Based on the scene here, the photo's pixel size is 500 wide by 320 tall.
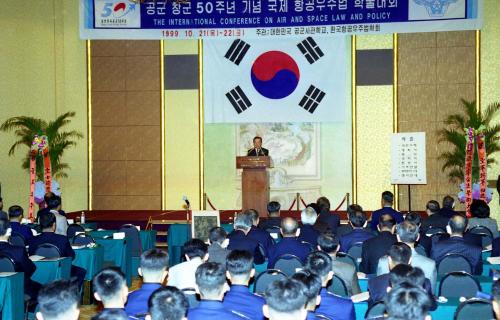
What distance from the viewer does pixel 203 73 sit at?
14.2 metres

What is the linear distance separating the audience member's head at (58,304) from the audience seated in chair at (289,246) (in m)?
3.34

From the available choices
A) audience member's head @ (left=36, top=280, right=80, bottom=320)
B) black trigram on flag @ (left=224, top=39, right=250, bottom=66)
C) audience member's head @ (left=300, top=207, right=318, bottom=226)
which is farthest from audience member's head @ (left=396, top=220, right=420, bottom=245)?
black trigram on flag @ (left=224, top=39, right=250, bottom=66)

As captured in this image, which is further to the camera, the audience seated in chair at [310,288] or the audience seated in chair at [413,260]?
the audience seated in chair at [413,260]

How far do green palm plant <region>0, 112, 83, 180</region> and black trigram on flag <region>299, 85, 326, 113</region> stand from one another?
441 cm

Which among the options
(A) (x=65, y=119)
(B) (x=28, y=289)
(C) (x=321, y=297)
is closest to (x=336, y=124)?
(A) (x=65, y=119)

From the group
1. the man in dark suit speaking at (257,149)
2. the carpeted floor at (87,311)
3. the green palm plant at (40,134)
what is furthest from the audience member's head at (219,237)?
the green palm plant at (40,134)

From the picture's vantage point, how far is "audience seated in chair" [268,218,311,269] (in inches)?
257

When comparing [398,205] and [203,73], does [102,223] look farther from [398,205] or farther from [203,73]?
[398,205]

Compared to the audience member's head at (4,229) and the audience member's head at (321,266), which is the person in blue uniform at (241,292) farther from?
the audience member's head at (4,229)

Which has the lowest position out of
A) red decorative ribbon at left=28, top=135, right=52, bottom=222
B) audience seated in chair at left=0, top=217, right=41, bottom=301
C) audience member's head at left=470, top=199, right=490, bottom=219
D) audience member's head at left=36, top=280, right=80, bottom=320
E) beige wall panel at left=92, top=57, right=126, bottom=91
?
audience seated in chair at left=0, top=217, right=41, bottom=301

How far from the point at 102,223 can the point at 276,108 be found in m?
3.94

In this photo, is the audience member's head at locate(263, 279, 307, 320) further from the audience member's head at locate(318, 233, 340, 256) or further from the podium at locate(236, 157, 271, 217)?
the podium at locate(236, 157, 271, 217)

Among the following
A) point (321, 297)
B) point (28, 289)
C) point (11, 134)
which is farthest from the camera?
point (11, 134)

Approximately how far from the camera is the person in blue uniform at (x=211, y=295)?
3.76 meters
